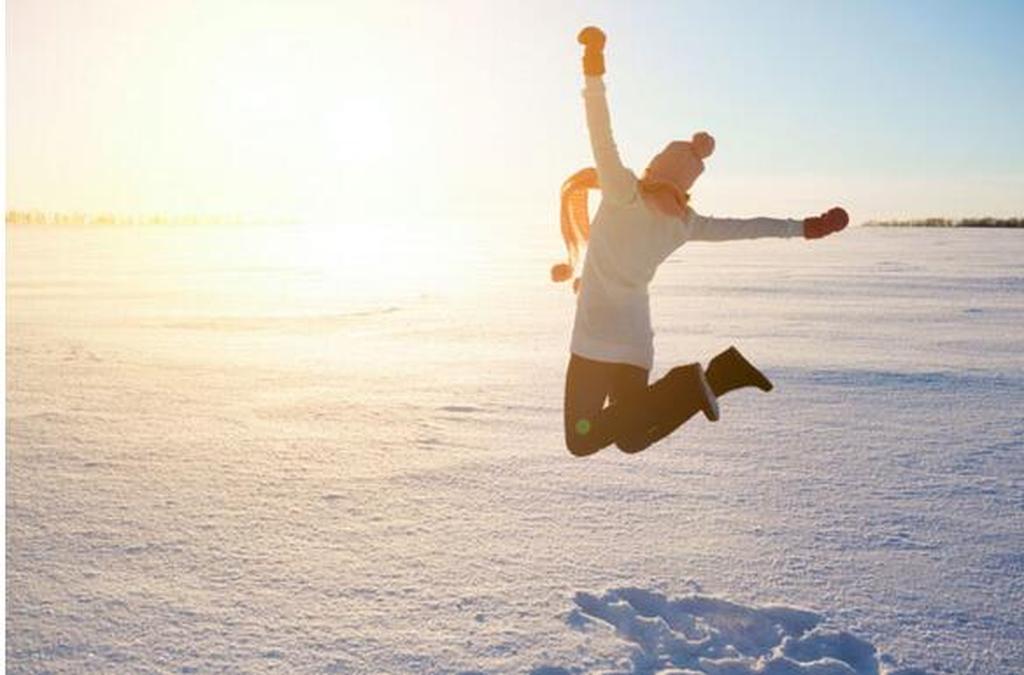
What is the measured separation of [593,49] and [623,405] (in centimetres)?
103

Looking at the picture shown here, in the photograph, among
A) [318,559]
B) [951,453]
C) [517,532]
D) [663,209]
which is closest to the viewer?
[663,209]

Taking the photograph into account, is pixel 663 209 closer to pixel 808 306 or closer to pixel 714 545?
pixel 714 545

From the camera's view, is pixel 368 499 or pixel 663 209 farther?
pixel 368 499

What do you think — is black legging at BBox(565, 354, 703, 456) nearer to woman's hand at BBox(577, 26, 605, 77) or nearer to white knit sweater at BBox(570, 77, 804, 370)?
white knit sweater at BBox(570, 77, 804, 370)

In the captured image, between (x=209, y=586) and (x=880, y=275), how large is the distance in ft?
51.7

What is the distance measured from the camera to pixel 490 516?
11.6 ft

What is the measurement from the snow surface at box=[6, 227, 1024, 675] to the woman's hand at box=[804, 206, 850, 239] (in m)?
1.20

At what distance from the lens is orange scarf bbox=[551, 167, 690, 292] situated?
238cm

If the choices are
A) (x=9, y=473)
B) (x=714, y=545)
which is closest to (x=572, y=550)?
(x=714, y=545)

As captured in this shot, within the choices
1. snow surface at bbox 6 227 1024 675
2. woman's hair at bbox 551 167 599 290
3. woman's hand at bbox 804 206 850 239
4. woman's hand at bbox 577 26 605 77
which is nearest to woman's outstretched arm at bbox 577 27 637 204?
woman's hand at bbox 577 26 605 77

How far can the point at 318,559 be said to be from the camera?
3109 millimetres

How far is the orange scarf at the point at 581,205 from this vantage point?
238 centimetres

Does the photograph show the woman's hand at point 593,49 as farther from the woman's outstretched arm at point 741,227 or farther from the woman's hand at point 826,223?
the woman's hand at point 826,223

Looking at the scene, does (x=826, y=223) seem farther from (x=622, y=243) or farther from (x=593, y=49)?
(x=593, y=49)
